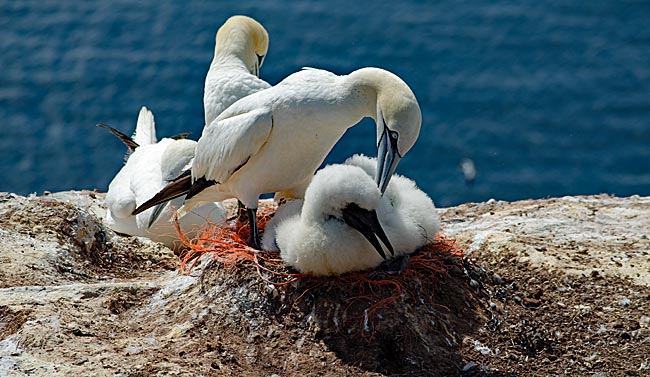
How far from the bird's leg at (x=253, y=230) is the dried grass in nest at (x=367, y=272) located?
0.06 metres

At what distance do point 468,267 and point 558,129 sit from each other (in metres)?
6.90

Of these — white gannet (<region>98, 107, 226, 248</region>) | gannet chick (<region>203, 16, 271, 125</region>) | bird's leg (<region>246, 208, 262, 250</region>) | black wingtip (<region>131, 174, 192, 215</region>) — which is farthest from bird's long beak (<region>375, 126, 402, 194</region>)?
white gannet (<region>98, 107, 226, 248</region>)

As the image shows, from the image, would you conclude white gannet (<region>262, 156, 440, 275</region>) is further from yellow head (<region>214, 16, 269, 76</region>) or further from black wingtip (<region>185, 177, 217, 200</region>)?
yellow head (<region>214, 16, 269, 76</region>)

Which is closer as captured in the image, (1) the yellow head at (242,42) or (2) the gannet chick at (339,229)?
(2) the gannet chick at (339,229)

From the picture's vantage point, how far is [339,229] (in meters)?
5.26

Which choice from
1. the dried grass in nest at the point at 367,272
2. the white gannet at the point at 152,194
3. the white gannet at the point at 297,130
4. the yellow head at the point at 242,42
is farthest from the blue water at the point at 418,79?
the dried grass in nest at the point at 367,272

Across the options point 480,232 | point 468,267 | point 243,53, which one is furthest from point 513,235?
point 243,53

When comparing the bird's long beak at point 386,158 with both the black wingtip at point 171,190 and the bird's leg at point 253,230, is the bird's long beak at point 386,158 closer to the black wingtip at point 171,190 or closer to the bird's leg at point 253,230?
the bird's leg at point 253,230

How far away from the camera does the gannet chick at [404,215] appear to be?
539 cm

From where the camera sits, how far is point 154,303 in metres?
5.65

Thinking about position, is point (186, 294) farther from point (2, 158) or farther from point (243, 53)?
point (2, 158)

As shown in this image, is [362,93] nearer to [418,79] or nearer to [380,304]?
[380,304]

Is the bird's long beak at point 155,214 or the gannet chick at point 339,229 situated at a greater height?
the gannet chick at point 339,229

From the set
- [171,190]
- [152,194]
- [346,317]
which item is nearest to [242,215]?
[171,190]
